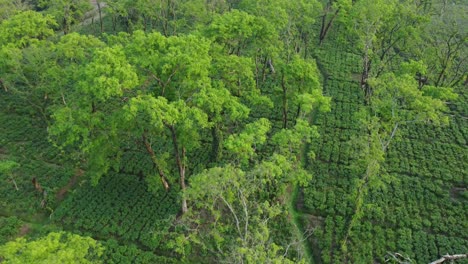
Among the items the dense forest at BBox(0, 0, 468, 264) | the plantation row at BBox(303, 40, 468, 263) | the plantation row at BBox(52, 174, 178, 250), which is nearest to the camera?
the dense forest at BBox(0, 0, 468, 264)

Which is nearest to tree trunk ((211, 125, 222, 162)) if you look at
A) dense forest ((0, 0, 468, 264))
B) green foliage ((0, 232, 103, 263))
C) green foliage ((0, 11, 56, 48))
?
dense forest ((0, 0, 468, 264))

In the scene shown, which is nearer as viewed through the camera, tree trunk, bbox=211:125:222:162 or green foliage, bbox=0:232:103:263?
green foliage, bbox=0:232:103:263

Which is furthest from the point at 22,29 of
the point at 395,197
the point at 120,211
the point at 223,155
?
the point at 395,197

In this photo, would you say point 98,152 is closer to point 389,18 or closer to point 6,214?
point 6,214

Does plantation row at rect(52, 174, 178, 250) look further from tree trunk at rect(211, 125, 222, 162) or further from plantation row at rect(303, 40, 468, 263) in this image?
plantation row at rect(303, 40, 468, 263)

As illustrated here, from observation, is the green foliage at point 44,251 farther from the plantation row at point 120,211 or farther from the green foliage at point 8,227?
the green foliage at point 8,227

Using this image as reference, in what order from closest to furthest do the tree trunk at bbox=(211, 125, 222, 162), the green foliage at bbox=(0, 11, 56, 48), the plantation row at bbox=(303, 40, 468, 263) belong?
the plantation row at bbox=(303, 40, 468, 263), the tree trunk at bbox=(211, 125, 222, 162), the green foliage at bbox=(0, 11, 56, 48)

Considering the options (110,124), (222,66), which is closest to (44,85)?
(110,124)

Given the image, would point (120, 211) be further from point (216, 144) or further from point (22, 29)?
point (22, 29)

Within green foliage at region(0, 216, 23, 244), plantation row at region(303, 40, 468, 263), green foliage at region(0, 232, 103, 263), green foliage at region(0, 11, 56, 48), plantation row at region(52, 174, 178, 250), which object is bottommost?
green foliage at region(0, 216, 23, 244)
